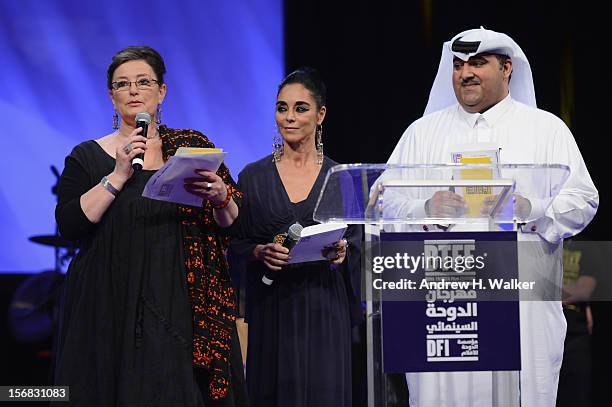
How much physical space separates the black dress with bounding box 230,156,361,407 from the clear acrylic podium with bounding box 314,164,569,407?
42.1 inches

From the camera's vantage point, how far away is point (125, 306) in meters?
2.98

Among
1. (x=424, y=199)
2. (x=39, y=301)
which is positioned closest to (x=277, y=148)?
(x=424, y=199)

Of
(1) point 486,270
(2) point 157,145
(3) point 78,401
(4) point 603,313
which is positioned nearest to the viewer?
(1) point 486,270

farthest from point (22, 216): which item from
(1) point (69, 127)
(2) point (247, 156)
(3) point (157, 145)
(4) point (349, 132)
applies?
(3) point (157, 145)

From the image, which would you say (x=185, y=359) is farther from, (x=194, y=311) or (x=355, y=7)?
(x=355, y=7)

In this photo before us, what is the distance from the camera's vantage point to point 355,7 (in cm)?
578

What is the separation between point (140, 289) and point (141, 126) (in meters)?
0.54

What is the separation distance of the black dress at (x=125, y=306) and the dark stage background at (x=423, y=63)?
2.73m

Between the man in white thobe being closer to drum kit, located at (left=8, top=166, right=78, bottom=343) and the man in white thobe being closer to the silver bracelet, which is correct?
the silver bracelet

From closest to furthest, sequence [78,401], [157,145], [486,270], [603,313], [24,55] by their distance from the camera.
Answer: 1. [486,270]
2. [78,401]
3. [157,145]
4. [603,313]
5. [24,55]

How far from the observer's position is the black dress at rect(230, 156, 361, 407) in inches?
141

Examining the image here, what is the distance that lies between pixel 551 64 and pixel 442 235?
3467mm

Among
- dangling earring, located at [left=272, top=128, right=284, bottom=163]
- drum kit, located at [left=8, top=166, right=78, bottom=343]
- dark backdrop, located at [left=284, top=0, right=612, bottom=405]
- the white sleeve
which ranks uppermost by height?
dark backdrop, located at [left=284, top=0, right=612, bottom=405]

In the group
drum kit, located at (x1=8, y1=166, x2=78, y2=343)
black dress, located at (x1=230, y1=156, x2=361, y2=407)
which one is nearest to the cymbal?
drum kit, located at (x1=8, y1=166, x2=78, y2=343)
